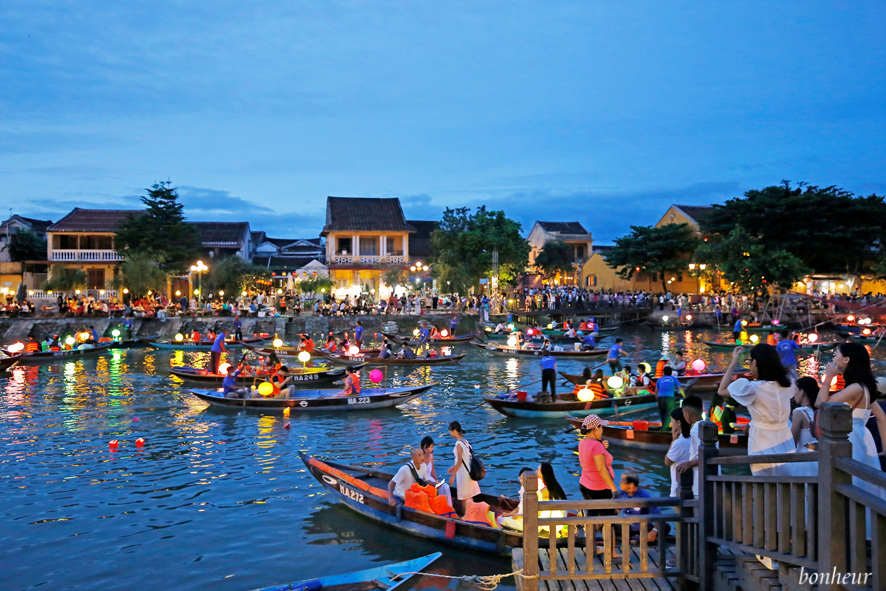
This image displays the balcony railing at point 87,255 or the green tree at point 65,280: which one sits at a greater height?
the balcony railing at point 87,255

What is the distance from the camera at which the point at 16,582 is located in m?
8.62

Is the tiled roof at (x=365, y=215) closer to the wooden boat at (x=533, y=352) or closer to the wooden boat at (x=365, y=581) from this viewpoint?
the wooden boat at (x=533, y=352)

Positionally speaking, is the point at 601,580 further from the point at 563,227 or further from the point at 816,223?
the point at 563,227

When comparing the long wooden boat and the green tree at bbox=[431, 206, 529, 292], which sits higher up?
the green tree at bbox=[431, 206, 529, 292]

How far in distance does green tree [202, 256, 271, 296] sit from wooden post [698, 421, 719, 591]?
45.6 meters

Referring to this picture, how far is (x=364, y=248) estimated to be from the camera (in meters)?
51.0

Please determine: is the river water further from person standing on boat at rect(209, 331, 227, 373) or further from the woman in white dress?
the woman in white dress

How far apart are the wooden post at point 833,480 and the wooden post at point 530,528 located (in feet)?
6.90

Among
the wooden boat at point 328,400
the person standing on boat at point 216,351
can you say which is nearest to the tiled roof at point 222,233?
the person standing on boat at point 216,351

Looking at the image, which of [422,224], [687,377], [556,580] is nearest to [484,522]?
[556,580]

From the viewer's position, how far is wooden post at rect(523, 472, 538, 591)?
553cm

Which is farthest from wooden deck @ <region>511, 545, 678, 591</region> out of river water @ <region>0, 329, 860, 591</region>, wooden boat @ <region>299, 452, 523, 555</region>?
river water @ <region>0, 329, 860, 591</region>

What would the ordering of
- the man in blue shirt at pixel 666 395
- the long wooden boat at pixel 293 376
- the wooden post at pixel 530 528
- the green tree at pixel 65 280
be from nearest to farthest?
1. the wooden post at pixel 530 528
2. the man in blue shirt at pixel 666 395
3. the long wooden boat at pixel 293 376
4. the green tree at pixel 65 280

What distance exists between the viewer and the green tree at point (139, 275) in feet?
144
